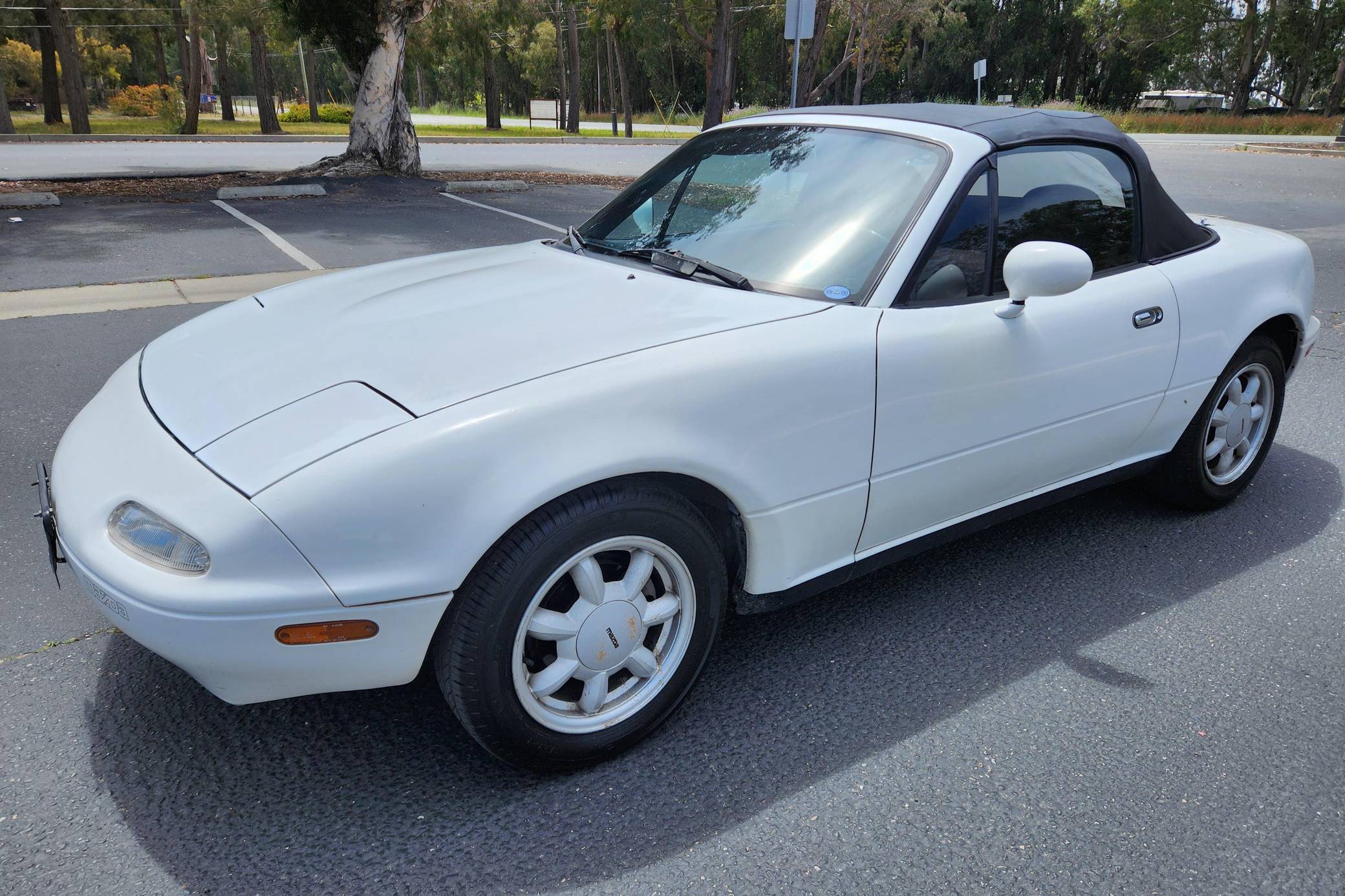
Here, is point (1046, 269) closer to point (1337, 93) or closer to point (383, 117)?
point (383, 117)

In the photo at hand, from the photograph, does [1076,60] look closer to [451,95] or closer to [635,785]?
[451,95]

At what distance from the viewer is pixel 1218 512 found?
A: 376cm

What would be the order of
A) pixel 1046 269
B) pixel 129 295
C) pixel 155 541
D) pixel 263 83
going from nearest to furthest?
1. pixel 155 541
2. pixel 1046 269
3. pixel 129 295
4. pixel 263 83

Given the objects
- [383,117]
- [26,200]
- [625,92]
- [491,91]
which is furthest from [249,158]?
[625,92]

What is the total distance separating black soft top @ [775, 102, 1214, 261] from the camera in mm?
2918

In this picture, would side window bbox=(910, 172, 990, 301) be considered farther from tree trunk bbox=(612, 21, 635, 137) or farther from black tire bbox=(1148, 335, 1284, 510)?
tree trunk bbox=(612, 21, 635, 137)

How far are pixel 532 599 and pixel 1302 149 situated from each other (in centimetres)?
3064

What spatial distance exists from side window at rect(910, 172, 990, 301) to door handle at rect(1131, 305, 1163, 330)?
0.64m

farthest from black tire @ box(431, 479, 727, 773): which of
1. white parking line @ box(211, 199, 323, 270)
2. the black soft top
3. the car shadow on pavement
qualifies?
white parking line @ box(211, 199, 323, 270)

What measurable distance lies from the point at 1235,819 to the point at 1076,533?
153 cm

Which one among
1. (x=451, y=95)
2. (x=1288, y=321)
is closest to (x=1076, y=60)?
(x=451, y=95)

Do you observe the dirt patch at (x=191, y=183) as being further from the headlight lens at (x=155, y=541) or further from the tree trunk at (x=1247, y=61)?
the tree trunk at (x=1247, y=61)

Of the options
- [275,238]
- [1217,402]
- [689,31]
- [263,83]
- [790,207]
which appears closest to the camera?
[790,207]

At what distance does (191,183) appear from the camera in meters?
13.4
